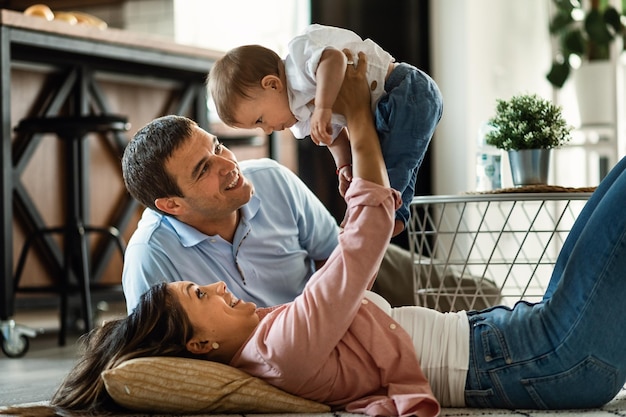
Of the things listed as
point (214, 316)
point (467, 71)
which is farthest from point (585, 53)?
point (214, 316)

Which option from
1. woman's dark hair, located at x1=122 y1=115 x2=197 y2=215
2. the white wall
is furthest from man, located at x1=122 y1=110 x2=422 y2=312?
the white wall

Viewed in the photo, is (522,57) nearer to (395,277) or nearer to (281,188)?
(395,277)

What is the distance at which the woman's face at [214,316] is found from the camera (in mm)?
1553

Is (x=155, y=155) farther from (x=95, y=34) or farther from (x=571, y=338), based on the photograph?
(x=95, y=34)

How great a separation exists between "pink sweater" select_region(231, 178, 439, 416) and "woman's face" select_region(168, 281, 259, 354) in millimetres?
47

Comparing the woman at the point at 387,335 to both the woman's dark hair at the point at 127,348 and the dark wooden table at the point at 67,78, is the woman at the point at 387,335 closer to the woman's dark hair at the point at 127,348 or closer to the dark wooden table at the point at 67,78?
the woman's dark hair at the point at 127,348

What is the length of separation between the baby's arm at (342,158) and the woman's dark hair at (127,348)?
45 cm

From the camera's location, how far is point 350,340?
4.97 feet

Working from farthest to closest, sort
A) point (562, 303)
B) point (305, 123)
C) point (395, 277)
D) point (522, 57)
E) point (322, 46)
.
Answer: point (522, 57) < point (395, 277) < point (305, 123) < point (322, 46) < point (562, 303)

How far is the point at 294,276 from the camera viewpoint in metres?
2.16

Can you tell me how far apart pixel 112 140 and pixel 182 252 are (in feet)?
7.48

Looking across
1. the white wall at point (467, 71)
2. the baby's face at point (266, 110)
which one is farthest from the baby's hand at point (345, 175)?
the white wall at point (467, 71)

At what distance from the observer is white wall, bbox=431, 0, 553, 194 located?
4488 mm

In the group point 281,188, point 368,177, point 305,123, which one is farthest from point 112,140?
point 368,177
